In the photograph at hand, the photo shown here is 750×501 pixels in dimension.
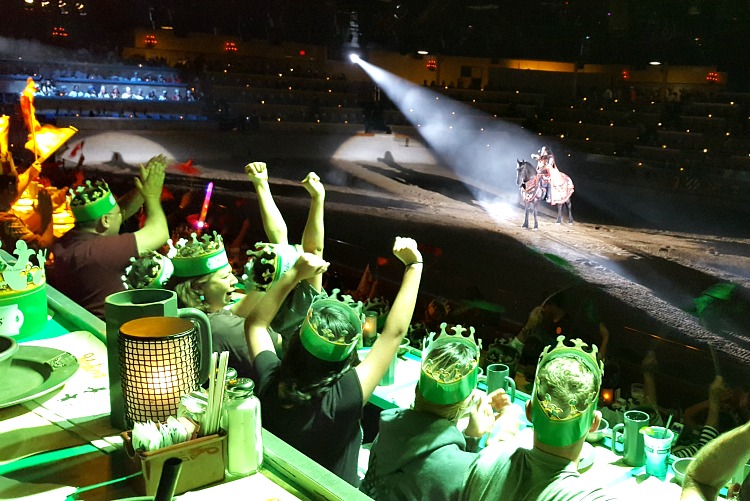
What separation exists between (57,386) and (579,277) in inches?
265

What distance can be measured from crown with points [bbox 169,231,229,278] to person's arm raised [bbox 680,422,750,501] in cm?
130

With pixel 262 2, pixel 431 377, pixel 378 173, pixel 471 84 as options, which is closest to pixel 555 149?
pixel 471 84

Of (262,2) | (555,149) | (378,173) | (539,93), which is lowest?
(378,173)

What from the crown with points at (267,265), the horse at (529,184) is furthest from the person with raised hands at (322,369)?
the horse at (529,184)

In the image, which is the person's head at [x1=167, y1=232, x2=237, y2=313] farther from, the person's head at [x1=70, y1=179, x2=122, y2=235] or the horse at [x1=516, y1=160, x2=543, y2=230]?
the horse at [x1=516, y1=160, x2=543, y2=230]

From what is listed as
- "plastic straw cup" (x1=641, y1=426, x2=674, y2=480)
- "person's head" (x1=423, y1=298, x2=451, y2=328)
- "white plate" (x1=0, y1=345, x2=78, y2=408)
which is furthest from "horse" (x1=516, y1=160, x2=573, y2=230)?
"white plate" (x1=0, y1=345, x2=78, y2=408)

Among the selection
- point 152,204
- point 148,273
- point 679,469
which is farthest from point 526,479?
point 152,204

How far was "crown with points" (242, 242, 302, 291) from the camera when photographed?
1670 millimetres

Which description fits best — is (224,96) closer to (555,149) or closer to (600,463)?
(555,149)

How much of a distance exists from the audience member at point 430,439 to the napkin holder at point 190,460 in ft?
1.58

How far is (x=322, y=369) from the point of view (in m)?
1.37

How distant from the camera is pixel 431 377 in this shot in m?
1.41

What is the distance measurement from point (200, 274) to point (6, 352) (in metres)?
0.77

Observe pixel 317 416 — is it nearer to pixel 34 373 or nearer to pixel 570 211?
pixel 34 373
